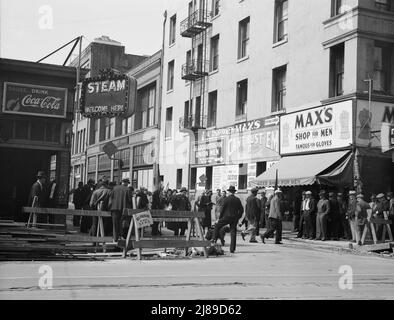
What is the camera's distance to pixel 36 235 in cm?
1350

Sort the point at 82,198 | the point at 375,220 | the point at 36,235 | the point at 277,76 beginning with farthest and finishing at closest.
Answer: the point at 277,76 → the point at 82,198 → the point at 375,220 → the point at 36,235

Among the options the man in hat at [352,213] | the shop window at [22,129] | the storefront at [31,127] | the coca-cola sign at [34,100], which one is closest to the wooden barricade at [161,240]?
the storefront at [31,127]

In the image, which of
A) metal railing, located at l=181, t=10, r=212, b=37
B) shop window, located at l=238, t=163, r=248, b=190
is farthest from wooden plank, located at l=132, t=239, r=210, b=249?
metal railing, located at l=181, t=10, r=212, b=37

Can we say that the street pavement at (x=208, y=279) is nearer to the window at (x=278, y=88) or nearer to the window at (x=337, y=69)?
the window at (x=337, y=69)

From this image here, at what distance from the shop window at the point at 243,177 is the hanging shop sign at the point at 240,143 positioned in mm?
301

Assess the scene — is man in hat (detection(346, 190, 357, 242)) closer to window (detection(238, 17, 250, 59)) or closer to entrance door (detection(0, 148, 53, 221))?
entrance door (detection(0, 148, 53, 221))

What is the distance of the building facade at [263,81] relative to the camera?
69.4 ft

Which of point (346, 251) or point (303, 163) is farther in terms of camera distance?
point (303, 163)

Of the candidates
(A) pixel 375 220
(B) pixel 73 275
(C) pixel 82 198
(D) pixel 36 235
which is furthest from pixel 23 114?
(A) pixel 375 220

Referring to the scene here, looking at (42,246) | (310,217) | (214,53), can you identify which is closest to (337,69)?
(310,217)

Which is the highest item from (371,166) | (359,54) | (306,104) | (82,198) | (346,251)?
(359,54)

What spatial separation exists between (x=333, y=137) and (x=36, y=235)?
1268 centimetres

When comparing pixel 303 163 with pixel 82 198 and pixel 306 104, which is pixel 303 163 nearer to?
pixel 306 104

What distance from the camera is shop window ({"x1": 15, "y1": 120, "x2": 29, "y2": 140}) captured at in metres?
18.7
